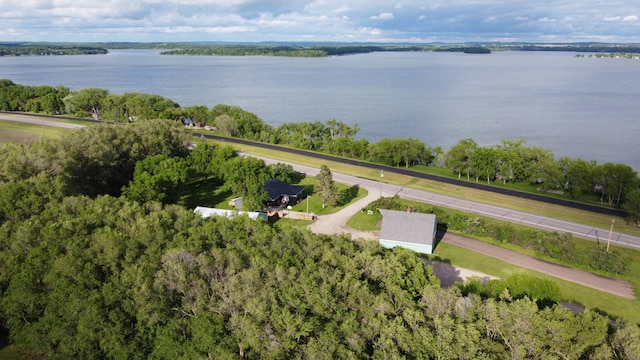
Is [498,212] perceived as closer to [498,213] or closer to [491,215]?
[498,213]

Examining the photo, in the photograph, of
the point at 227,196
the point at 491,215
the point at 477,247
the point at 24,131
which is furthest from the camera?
the point at 24,131

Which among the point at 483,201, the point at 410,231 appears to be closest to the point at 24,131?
the point at 410,231

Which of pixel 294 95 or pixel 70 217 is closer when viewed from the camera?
pixel 70 217

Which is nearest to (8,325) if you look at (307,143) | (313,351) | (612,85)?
(313,351)

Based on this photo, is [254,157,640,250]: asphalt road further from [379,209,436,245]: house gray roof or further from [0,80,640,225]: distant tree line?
[379,209,436,245]: house gray roof

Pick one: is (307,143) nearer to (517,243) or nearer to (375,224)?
(375,224)

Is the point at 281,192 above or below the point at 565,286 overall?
above
